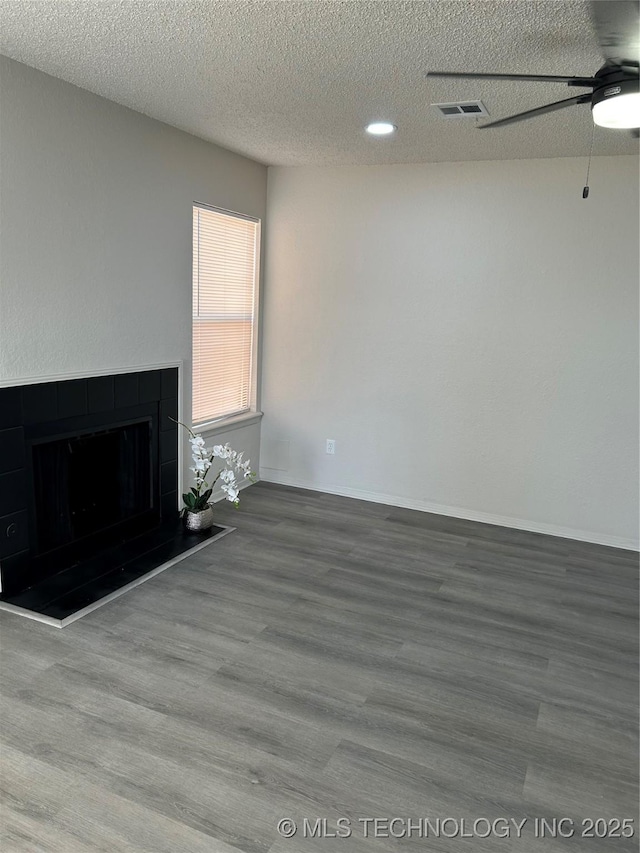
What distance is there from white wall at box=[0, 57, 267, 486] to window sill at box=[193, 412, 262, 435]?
0.30 meters

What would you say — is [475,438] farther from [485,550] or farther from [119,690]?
[119,690]

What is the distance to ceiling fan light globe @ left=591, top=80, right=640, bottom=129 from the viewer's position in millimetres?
2035

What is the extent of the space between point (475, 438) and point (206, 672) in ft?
8.62

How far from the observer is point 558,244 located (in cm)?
400

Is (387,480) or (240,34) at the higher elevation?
(240,34)

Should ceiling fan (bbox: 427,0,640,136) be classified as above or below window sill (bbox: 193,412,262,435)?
above

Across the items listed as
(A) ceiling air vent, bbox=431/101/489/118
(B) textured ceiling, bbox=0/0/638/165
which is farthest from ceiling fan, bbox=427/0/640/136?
(A) ceiling air vent, bbox=431/101/489/118

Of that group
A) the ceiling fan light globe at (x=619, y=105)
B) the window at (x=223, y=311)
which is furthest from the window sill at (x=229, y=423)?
the ceiling fan light globe at (x=619, y=105)

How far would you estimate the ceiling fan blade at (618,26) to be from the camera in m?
1.70

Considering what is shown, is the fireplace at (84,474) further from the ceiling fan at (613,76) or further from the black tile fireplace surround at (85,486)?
the ceiling fan at (613,76)

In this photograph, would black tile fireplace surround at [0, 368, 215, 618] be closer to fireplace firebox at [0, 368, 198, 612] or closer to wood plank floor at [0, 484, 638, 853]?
fireplace firebox at [0, 368, 198, 612]

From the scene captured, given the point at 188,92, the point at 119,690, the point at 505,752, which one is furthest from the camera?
the point at 188,92

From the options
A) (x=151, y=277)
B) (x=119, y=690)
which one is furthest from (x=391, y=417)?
(x=119, y=690)

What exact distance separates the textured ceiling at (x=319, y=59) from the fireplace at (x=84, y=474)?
148 centimetres
